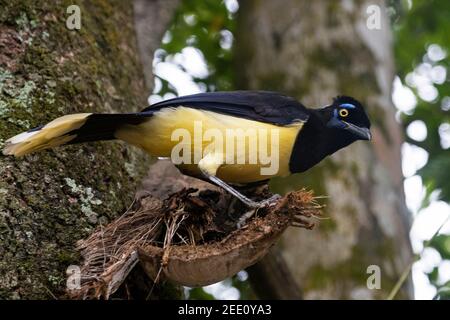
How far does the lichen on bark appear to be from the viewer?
10.00ft

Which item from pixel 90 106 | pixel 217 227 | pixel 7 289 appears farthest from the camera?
pixel 90 106

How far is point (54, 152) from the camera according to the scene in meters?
3.54

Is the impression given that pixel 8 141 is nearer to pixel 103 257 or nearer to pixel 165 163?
pixel 103 257

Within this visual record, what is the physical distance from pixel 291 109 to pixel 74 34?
4.69ft

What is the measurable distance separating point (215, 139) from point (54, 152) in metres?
0.88

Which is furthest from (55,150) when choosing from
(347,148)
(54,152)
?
(347,148)

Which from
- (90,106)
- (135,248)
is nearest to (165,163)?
(90,106)

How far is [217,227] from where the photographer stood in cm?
332

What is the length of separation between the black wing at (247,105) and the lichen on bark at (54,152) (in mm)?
450

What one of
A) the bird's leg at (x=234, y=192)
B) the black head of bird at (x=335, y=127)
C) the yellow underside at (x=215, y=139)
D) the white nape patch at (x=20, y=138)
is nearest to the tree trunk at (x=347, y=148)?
the black head of bird at (x=335, y=127)

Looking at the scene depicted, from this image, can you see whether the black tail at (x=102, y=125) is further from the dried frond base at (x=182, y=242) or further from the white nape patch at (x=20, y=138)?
the dried frond base at (x=182, y=242)

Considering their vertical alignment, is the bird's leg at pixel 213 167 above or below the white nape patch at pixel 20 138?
below

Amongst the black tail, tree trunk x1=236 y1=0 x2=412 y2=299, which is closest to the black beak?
the black tail

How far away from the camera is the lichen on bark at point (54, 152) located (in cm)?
305
